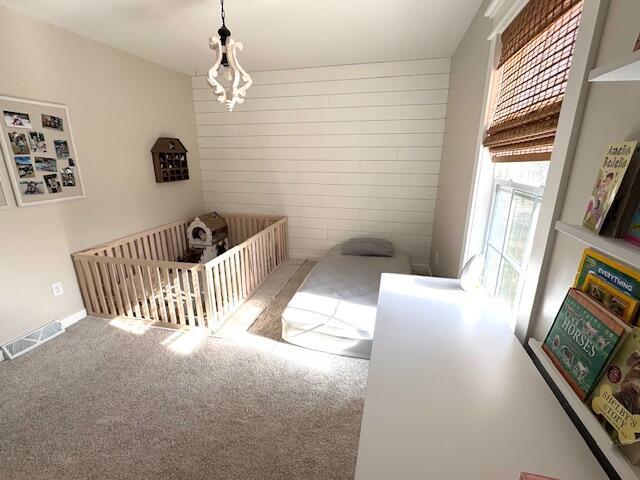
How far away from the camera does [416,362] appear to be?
98cm

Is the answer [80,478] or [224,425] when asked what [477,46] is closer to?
[224,425]

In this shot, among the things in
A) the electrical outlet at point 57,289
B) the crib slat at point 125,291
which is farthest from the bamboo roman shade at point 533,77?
the electrical outlet at point 57,289

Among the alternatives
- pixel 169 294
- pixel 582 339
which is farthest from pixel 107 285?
pixel 582 339

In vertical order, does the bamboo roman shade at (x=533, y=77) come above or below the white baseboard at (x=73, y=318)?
above

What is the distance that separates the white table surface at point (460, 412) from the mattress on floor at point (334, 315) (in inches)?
32.8

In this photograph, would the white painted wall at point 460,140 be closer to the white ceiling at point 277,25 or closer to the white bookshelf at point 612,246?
the white ceiling at point 277,25

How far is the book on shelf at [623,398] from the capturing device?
541mm

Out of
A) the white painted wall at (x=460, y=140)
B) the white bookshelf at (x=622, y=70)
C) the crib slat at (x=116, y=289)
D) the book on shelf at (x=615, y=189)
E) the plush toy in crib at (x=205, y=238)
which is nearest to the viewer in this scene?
the white bookshelf at (x=622, y=70)

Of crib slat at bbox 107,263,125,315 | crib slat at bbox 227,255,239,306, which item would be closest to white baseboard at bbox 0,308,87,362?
crib slat at bbox 107,263,125,315

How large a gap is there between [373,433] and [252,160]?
348cm

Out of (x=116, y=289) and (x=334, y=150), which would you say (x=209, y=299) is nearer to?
(x=116, y=289)

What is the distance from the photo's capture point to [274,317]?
254 centimetres

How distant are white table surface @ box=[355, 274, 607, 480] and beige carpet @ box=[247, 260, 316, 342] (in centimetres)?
134

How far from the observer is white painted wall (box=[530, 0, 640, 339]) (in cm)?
66
